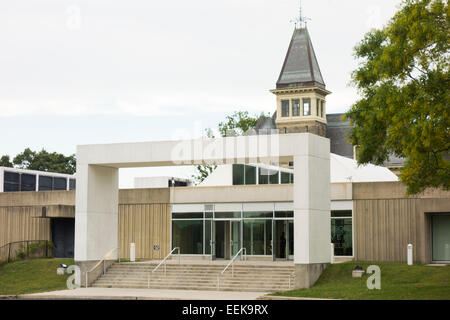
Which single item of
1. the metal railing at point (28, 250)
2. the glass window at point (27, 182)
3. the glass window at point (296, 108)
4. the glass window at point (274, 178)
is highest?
the glass window at point (296, 108)

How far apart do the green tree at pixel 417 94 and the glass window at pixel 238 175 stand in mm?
14265

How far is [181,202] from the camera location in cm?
3912

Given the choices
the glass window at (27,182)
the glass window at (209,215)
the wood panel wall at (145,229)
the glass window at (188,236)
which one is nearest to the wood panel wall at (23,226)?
the wood panel wall at (145,229)

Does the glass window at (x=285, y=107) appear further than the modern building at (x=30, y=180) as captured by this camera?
Yes

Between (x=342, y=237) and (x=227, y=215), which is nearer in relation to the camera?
(x=342, y=237)

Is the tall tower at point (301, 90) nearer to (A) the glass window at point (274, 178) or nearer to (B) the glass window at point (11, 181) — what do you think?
(B) the glass window at point (11, 181)

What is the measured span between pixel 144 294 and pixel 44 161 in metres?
70.8

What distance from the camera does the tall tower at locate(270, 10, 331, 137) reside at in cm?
9706

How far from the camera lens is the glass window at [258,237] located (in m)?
37.0

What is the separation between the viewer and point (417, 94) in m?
23.3

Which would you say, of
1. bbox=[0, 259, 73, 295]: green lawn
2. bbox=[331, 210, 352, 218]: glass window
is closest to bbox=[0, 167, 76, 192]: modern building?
bbox=[0, 259, 73, 295]: green lawn

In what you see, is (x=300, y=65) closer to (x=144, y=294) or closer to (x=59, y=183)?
(x=59, y=183)

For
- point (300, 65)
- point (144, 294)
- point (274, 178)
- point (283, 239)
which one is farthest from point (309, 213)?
point (300, 65)
